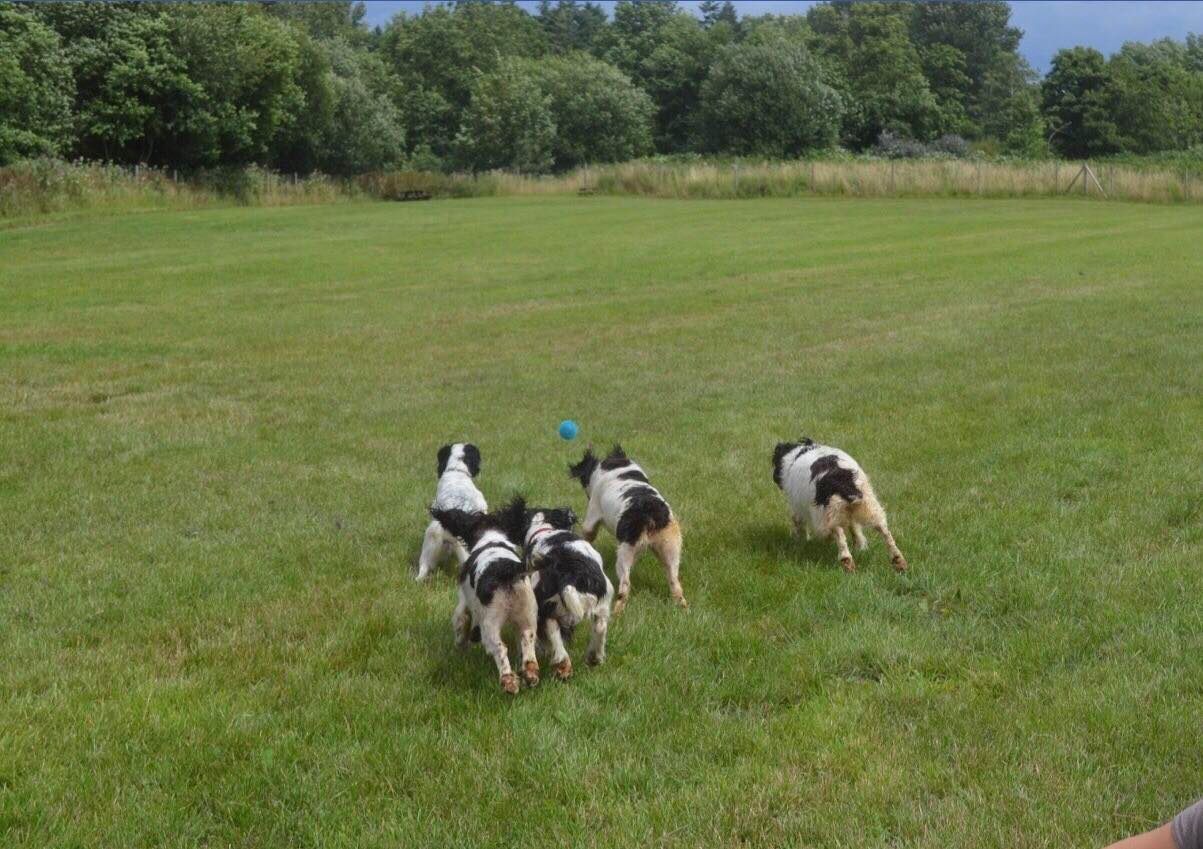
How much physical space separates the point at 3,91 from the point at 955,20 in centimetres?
9660

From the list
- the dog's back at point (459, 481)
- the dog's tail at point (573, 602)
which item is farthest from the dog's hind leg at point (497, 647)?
the dog's back at point (459, 481)

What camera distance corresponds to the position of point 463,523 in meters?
6.25

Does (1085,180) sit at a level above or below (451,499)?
above

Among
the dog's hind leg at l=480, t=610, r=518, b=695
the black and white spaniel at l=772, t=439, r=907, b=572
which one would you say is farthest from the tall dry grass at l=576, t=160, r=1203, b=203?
the dog's hind leg at l=480, t=610, r=518, b=695

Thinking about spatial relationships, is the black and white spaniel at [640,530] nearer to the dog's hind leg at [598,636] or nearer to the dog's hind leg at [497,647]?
the dog's hind leg at [598,636]

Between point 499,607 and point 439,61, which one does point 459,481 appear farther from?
point 439,61

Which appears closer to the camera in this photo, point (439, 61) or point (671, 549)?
point (671, 549)

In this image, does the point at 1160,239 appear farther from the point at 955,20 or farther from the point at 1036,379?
the point at 955,20

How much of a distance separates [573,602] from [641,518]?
1133mm

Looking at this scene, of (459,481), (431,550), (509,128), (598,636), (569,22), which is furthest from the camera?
(569,22)

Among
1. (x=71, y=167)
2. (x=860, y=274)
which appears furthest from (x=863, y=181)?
(x=71, y=167)

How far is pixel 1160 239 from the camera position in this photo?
27.0 metres

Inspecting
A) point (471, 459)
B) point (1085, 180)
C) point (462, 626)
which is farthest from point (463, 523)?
point (1085, 180)

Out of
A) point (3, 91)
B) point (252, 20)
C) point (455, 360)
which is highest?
point (252, 20)
